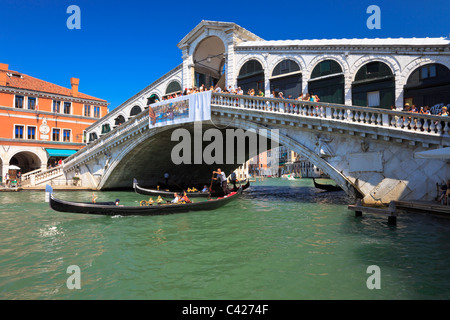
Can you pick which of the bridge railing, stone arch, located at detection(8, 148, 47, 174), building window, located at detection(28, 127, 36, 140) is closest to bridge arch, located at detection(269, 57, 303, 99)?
the bridge railing

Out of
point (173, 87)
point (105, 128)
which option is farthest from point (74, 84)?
point (173, 87)

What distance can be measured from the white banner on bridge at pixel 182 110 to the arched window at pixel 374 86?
703cm

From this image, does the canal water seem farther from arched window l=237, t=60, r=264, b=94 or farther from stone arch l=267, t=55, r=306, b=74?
arched window l=237, t=60, r=264, b=94

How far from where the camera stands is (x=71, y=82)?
27.2m

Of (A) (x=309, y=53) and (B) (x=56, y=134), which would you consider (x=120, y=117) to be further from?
(A) (x=309, y=53)

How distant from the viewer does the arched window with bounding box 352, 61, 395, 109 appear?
1193 cm

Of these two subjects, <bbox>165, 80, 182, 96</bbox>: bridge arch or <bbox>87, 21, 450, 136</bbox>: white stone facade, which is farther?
<bbox>165, 80, 182, 96</bbox>: bridge arch

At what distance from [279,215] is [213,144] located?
12.8 m

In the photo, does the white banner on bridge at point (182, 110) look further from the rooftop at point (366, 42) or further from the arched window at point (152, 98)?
the arched window at point (152, 98)

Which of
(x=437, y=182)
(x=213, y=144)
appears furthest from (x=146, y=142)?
(x=437, y=182)

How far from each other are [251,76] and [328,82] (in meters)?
4.44

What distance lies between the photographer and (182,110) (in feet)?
50.9

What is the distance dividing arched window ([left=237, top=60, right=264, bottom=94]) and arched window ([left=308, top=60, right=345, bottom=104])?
9.57ft

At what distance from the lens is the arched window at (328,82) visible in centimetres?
1311
